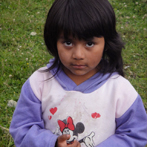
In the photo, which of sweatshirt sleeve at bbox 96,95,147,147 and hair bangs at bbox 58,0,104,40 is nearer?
hair bangs at bbox 58,0,104,40

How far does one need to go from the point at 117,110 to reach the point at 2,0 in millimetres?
4010

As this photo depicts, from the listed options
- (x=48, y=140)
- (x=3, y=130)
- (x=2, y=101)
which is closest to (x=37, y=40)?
(x=2, y=101)

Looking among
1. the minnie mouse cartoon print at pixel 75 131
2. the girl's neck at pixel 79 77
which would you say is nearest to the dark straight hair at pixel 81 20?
the girl's neck at pixel 79 77

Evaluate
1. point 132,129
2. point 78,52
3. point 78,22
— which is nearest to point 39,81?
point 78,52

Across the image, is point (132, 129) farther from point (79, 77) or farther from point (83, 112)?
point (79, 77)

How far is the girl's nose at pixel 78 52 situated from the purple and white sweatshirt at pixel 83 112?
0.28 m

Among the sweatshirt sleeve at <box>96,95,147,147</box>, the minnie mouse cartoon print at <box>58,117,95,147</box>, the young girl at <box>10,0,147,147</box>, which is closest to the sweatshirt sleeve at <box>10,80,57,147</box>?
the young girl at <box>10,0,147,147</box>

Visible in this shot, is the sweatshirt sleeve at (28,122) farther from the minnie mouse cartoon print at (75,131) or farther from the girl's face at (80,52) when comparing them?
the girl's face at (80,52)

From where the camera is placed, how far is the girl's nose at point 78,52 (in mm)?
1444

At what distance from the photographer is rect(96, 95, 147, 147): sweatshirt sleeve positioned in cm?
159

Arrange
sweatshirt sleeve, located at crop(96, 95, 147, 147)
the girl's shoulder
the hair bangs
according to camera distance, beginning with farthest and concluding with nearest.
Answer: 1. the girl's shoulder
2. sweatshirt sleeve, located at crop(96, 95, 147, 147)
3. the hair bangs

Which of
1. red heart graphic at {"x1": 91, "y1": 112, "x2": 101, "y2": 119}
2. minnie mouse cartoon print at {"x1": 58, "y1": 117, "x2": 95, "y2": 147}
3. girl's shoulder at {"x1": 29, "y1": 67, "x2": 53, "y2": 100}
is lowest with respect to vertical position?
minnie mouse cartoon print at {"x1": 58, "y1": 117, "x2": 95, "y2": 147}

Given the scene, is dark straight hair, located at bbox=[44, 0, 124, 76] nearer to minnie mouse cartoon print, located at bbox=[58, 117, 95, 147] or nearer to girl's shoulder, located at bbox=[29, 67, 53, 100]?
girl's shoulder, located at bbox=[29, 67, 53, 100]

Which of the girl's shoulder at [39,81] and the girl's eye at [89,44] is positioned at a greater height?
the girl's eye at [89,44]
